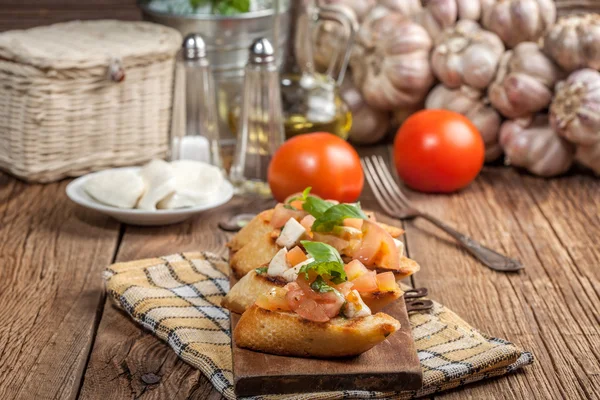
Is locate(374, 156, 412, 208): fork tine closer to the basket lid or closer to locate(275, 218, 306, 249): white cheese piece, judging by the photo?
the basket lid

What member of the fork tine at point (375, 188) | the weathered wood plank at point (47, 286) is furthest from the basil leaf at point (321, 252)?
the fork tine at point (375, 188)

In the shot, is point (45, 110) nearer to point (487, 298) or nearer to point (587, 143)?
point (487, 298)

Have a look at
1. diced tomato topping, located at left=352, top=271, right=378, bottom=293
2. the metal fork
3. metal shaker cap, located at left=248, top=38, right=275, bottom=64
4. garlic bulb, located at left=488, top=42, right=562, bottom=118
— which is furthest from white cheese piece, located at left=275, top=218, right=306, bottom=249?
garlic bulb, located at left=488, top=42, right=562, bottom=118

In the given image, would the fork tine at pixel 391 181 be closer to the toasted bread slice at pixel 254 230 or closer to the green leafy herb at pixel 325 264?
the toasted bread slice at pixel 254 230

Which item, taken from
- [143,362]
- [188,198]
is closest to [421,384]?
[143,362]

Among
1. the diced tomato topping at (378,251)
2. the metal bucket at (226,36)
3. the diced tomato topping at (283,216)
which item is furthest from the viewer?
the metal bucket at (226,36)

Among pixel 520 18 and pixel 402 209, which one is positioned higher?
pixel 520 18

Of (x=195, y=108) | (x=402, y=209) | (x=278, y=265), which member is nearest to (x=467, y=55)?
(x=402, y=209)

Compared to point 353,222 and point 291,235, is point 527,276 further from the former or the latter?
point 291,235
